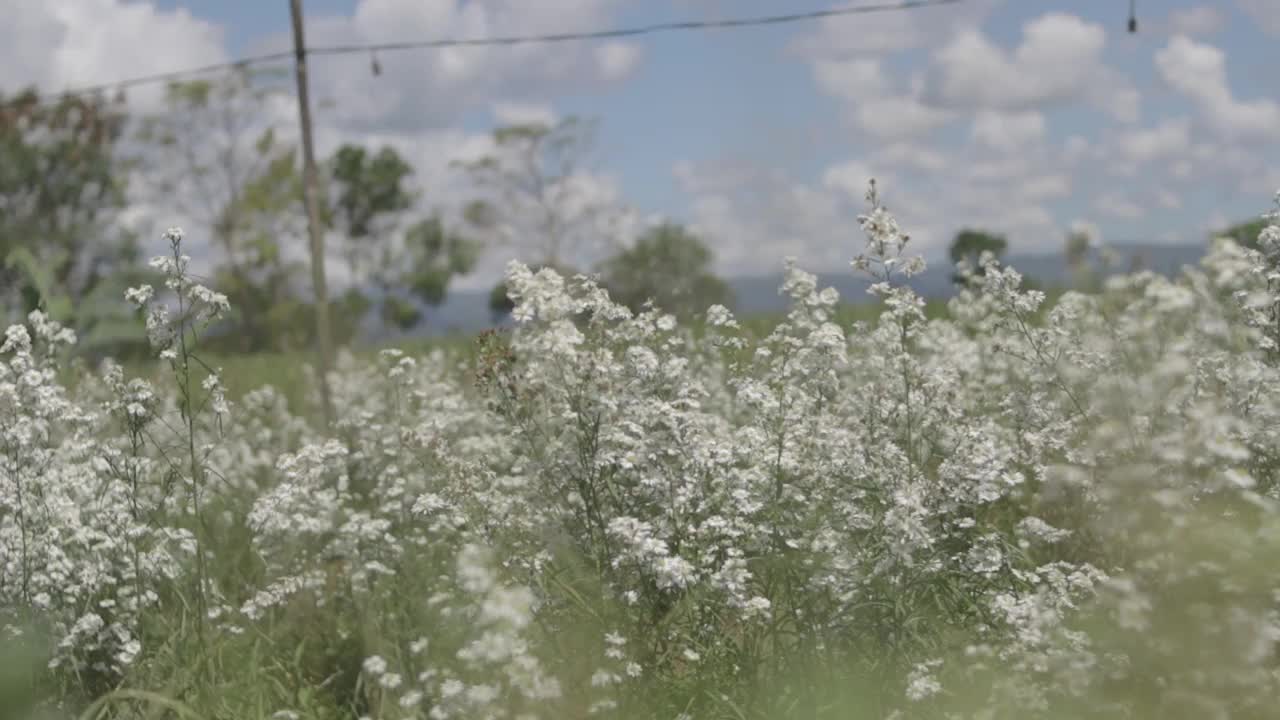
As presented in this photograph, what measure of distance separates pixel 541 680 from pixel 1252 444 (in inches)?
121

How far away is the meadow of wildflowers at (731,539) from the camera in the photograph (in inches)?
145

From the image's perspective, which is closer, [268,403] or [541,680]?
[541,680]

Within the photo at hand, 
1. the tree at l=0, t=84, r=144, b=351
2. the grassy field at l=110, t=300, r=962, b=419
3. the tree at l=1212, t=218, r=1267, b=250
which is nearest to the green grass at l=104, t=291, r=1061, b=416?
the grassy field at l=110, t=300, r=962, b=419

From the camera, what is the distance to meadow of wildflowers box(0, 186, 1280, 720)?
368 cm

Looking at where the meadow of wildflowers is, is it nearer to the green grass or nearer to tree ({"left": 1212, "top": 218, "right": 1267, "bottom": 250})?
tree ({"left": 1212, "top": 218, "right": 1267, "bottom": 250})

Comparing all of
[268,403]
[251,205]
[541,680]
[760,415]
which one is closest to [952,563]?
[760,415]

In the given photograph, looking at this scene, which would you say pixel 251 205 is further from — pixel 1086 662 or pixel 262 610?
pixel 1086 662

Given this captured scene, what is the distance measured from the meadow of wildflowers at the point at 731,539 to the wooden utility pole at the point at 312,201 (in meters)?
4.29

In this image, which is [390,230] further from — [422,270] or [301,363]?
[301,363]

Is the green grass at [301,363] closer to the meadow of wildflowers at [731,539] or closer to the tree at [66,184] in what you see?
the meadow of wildflowers at [731,539]

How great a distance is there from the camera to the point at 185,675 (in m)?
5.40

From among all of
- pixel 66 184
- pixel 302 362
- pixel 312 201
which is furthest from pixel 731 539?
pixel 66 184

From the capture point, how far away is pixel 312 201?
11.2 m

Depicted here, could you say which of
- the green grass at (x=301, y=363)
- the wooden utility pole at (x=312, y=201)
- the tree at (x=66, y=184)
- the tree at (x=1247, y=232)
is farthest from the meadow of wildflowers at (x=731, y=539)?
the tree at (x=66, y=184)
